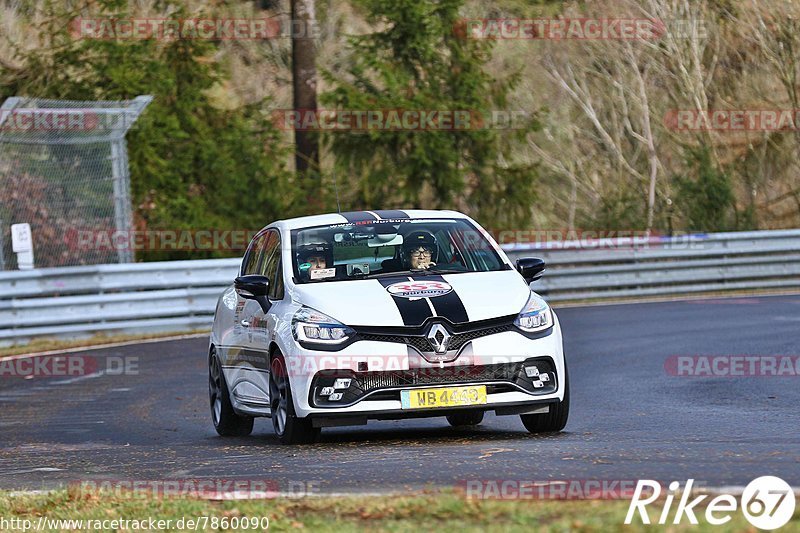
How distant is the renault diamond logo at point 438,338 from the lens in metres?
9.59

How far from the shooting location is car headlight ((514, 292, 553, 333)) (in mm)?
9891

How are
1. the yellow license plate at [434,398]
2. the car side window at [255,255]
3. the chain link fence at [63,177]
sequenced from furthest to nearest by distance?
1. the chain link fence at [63,177]
2. the car side window at [255,255]
3. the yellow license plate at [434,398]

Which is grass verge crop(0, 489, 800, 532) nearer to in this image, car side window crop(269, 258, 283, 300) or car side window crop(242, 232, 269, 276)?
car side window crop(269, 258, 283, 300)

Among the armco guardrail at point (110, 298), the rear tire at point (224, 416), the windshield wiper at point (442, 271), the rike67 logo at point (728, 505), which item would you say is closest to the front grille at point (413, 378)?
the windshield wiper at point (442, 271)

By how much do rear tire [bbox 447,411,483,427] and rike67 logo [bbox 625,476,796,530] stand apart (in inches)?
185

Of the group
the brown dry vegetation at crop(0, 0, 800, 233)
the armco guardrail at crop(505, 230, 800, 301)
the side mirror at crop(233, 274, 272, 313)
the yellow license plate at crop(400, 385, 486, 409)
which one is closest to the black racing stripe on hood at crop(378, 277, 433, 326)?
the yellow license plate at crop(400, 385, 486, 409)

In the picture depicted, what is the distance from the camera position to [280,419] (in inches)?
407

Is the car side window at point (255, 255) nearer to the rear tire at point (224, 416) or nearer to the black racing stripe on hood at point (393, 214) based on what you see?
the rear tire at point (224, 416)

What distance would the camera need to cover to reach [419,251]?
10.8 m

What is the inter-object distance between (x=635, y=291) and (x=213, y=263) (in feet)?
23.9

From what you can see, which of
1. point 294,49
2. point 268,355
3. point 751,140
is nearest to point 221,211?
point 294,49

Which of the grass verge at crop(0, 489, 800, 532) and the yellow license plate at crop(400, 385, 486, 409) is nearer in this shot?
the grass verge at crop(0, 489, 800, 532)

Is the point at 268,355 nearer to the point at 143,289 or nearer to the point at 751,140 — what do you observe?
the point at 143,289

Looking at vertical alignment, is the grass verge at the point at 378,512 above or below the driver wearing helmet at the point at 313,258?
→ below
